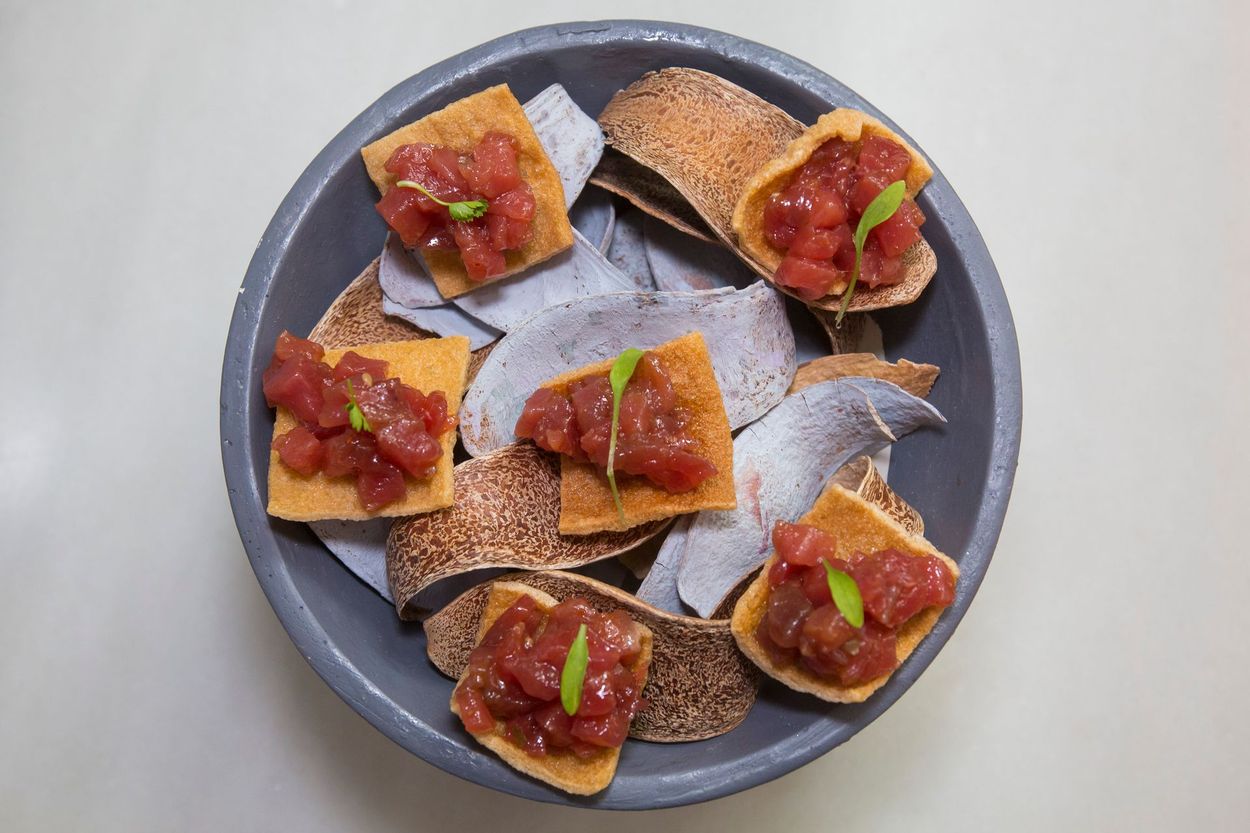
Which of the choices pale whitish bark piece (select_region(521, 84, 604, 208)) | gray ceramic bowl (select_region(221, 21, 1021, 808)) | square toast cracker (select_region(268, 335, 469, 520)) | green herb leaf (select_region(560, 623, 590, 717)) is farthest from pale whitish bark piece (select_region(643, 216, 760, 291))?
green herb leaf (select_region(560, 623, 590, 717))

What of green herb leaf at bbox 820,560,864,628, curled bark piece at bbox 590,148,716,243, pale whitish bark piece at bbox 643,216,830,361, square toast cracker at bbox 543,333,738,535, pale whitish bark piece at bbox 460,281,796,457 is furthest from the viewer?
pale whitish bark piece at bbox 643,216,830,361

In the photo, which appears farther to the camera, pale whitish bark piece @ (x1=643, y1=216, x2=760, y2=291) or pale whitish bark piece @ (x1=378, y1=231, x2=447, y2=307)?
pale whitish bark piece @ (x1=643, y1=216, x2=760, y2=291)

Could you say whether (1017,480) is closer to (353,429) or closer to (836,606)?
(836,606)

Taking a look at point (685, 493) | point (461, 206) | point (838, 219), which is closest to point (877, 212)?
point (838, 219)

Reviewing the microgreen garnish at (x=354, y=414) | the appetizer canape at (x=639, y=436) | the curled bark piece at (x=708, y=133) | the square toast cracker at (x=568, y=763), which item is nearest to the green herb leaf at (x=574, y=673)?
the square toast cracker at (x=568, y=763)

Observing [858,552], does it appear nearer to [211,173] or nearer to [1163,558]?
[1163,558]

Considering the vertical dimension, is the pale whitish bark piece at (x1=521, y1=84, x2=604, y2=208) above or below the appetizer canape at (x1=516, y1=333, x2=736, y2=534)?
above

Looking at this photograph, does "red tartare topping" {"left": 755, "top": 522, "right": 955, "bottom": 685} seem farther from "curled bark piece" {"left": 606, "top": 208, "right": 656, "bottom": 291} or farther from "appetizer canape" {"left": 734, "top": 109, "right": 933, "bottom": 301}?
"curled bark piece" {"left": 606, "top": 208, "right": 656, "bottom": 291}
